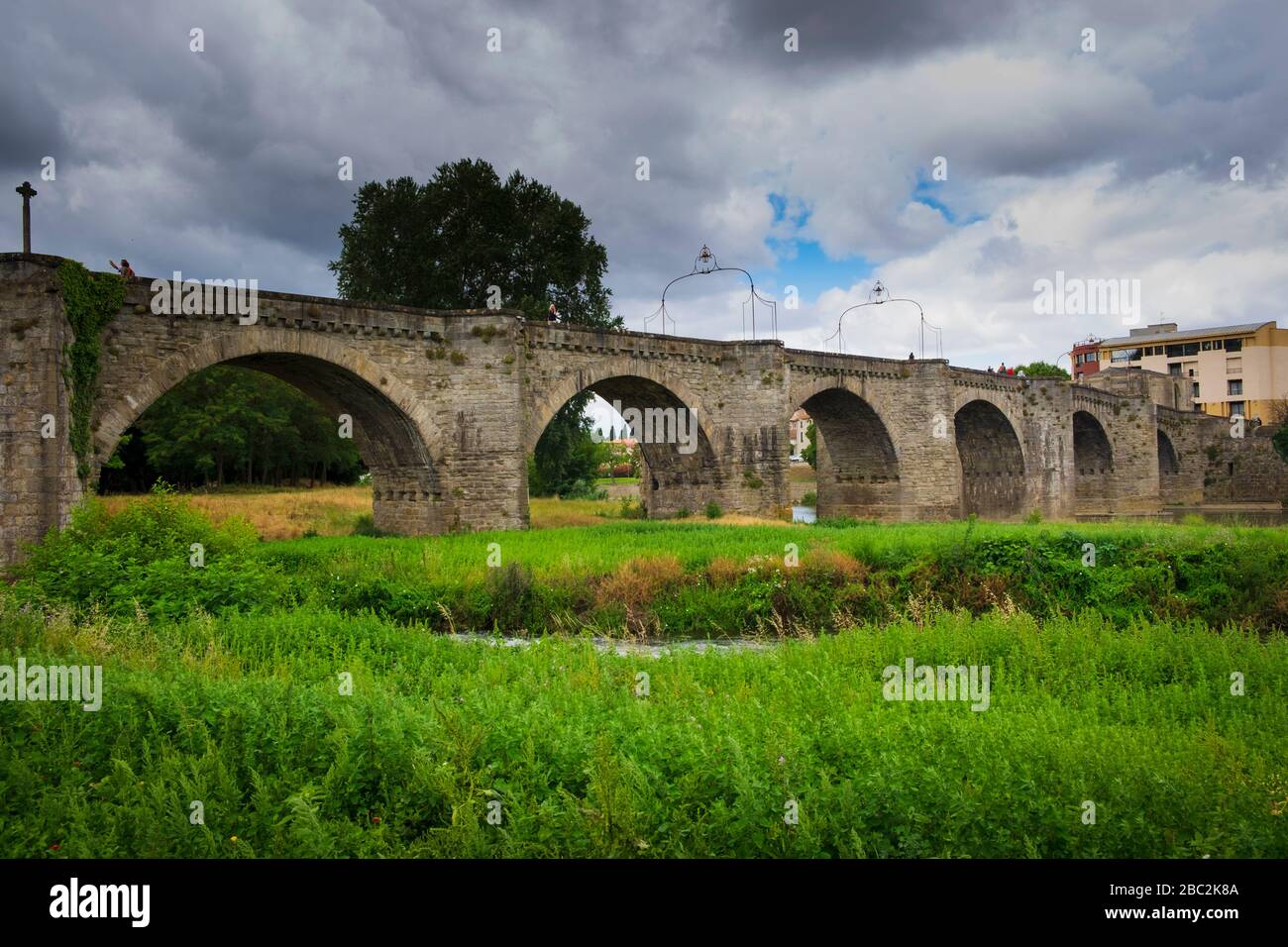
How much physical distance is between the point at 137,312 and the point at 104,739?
1428 cm

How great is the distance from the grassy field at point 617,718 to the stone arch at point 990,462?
28.1 m

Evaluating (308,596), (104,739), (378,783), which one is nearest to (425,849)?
(378,783)

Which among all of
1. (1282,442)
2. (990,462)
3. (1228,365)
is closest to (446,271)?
(990,462)

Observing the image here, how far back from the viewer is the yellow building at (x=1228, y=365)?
254ft

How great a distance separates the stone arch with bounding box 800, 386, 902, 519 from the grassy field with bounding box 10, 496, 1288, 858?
2058cm

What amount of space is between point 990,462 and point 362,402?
1273 inches

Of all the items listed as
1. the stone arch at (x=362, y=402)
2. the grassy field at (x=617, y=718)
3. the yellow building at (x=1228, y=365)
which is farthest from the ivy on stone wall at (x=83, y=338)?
the yellow building at (x=1228, y=365)

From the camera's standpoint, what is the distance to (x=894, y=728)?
740cm

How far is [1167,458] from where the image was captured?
63.0 metres

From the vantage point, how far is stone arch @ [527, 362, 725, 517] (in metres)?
29.2

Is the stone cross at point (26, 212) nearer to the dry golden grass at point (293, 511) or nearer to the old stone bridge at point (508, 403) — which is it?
the old stone bridge at point (508, 403)

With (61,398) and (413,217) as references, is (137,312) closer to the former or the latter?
(61,398)

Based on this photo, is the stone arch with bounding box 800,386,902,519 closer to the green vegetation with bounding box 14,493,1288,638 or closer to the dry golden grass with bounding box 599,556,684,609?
the green vegetation with bounding box 14,493,1288,638

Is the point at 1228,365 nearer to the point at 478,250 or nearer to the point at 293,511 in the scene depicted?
the point at 478,250
